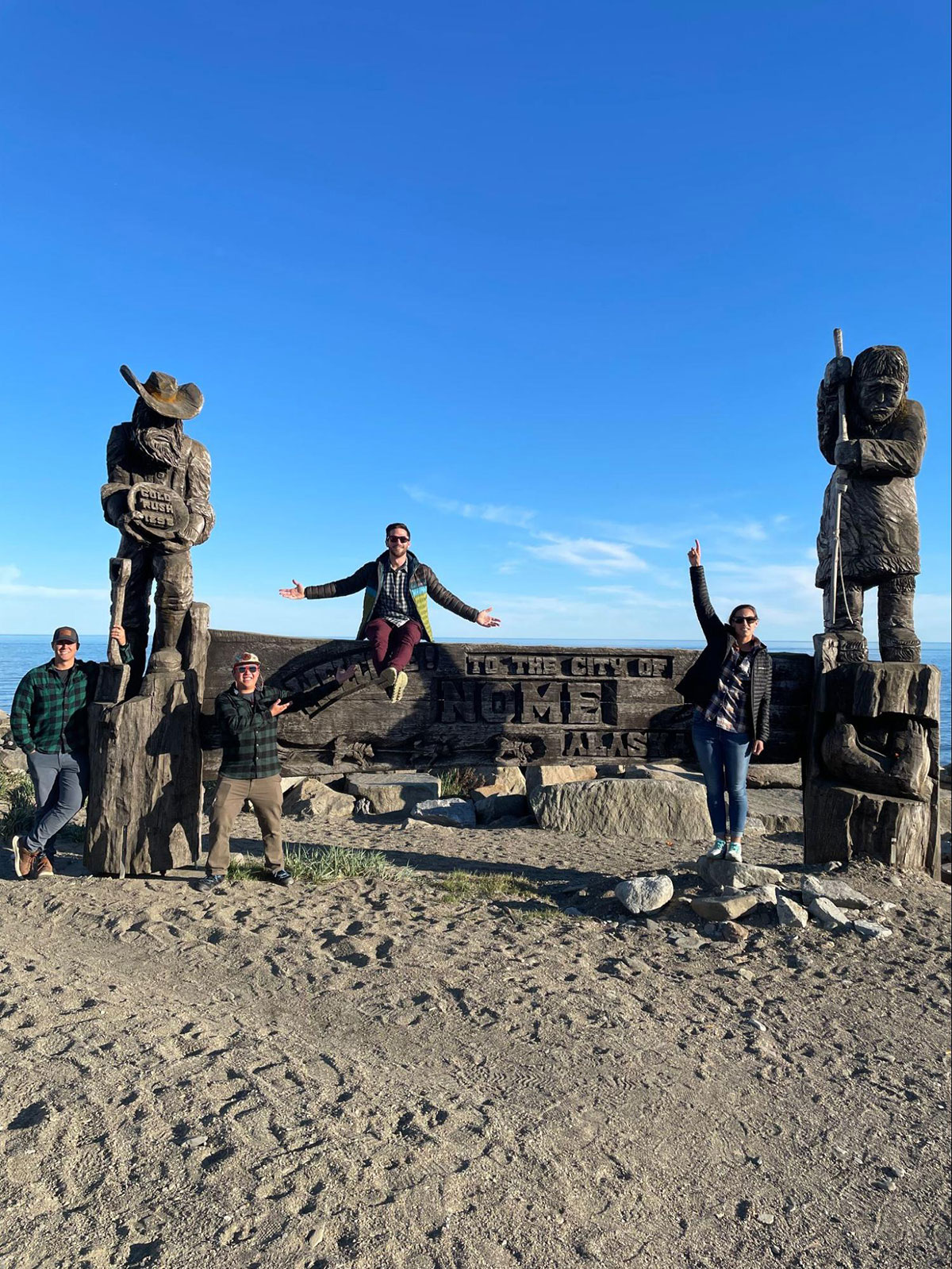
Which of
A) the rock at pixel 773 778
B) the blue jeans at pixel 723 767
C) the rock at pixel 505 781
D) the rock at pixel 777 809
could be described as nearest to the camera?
the blue jeans at pixel 723 767

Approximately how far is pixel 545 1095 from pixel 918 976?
2.62 metres

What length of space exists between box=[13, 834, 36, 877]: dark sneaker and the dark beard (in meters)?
3.10

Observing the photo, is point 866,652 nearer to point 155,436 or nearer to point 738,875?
point 738,875

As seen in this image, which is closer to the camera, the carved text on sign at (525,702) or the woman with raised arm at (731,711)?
the woman with raised arm at (731,711)

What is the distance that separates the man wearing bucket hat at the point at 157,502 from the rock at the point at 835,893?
510 centimetres

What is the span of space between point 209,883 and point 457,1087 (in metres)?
2.87

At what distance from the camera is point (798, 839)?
8133mm

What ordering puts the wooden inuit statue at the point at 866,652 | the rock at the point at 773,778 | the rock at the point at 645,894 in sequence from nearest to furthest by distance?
the rock at the point at 645,894 < the wooden inuit statue at the point at 866,652 < the rock at the point at 773,778

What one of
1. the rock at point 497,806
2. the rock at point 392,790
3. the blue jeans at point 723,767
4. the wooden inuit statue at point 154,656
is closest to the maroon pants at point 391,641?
the rock at point 392,790

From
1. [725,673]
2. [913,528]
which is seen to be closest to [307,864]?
[725,673]

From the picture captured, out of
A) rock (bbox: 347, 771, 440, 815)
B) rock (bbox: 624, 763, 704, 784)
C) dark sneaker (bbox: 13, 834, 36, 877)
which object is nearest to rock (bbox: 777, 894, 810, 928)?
rock (bbox: 624, 763, 704, 784)

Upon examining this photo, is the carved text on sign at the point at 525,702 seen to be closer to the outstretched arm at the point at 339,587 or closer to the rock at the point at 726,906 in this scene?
the outstretched arm at the point at 339,587

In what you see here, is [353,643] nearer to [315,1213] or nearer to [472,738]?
[472,738]

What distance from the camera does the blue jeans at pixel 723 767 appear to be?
19.3 feet
